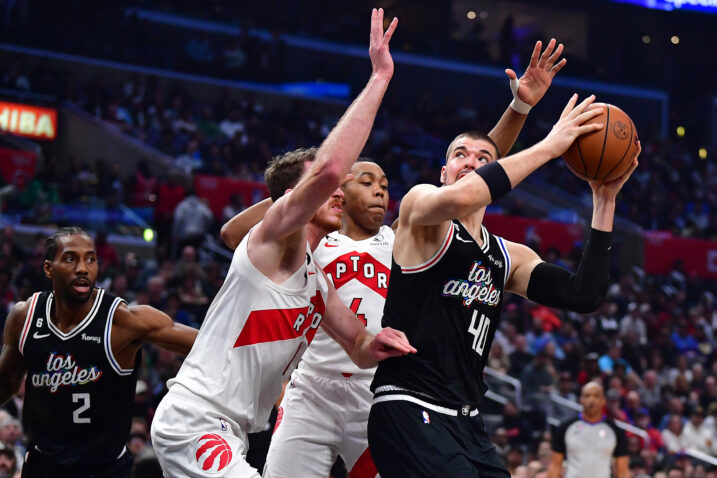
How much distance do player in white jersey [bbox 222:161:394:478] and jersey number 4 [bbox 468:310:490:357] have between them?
4.04 feet

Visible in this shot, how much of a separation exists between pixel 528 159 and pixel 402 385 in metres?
1.10

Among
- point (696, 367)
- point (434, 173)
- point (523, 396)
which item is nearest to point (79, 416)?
point (523, 396)

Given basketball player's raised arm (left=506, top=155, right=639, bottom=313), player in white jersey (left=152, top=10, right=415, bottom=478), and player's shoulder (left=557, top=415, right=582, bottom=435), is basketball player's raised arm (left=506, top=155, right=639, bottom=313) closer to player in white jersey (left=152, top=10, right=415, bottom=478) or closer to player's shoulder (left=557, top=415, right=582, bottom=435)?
player in white jersey (left=152, top=10, right=415, bottom=478)

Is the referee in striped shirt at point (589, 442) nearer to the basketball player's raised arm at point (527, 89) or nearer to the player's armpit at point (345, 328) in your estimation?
the basketball player's raised arm at point (527, 89)

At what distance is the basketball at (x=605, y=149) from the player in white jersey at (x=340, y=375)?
162cm

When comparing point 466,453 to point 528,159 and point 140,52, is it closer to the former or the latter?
point 528,159

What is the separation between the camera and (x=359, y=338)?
454 centimetres

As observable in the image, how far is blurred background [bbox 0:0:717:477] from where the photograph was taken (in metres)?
13.0

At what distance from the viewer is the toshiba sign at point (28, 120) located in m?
17.2

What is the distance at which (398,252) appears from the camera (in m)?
4.21

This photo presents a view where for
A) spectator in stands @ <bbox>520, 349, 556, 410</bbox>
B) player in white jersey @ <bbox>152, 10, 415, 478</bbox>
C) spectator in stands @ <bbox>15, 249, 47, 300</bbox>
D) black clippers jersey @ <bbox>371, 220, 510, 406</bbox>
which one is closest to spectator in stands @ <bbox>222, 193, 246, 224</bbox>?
spectator in stands @ <bbox>15, 249, 47, 300</bbox>

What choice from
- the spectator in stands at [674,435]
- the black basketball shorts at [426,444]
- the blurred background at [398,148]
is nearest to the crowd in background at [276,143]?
the blurred background at [398,148]

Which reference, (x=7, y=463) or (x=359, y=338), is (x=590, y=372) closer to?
(x=7, y=463)

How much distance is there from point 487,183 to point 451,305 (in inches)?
23.5
